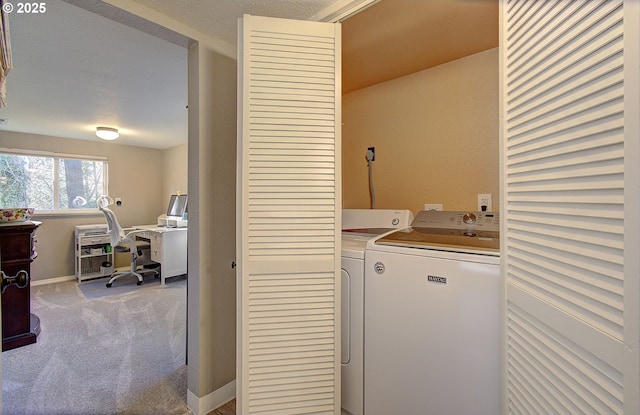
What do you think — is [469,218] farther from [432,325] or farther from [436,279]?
[432,325]

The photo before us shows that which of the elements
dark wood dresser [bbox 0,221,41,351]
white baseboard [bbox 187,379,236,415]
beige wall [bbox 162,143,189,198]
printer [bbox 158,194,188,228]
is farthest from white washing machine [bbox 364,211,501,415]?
beige wall [bbox 162,143,189,198]

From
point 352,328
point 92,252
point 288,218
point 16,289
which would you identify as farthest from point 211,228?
point 92,252

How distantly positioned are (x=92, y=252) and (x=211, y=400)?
3.89 m

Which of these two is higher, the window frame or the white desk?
the window frame

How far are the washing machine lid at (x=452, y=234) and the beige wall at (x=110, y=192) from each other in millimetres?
4287

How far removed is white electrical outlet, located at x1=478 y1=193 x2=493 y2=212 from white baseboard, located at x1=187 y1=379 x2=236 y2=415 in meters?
1.86

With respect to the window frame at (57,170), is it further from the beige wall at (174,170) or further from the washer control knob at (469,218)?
the washer control knob at (469,218)

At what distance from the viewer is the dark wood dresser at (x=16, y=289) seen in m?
2.20

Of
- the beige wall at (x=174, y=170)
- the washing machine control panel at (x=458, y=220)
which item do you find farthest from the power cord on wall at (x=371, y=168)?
the beige wall at (x=174, y=170)

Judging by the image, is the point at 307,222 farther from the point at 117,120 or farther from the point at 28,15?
the point at 117,120

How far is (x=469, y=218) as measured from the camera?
1.44m

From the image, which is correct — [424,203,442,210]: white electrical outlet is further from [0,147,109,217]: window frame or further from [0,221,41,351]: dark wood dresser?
[0,147,109,217]: window frame

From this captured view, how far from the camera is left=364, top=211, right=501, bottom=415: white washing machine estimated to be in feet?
3.27

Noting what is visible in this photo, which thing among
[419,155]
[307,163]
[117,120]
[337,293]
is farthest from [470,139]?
[117,120]
